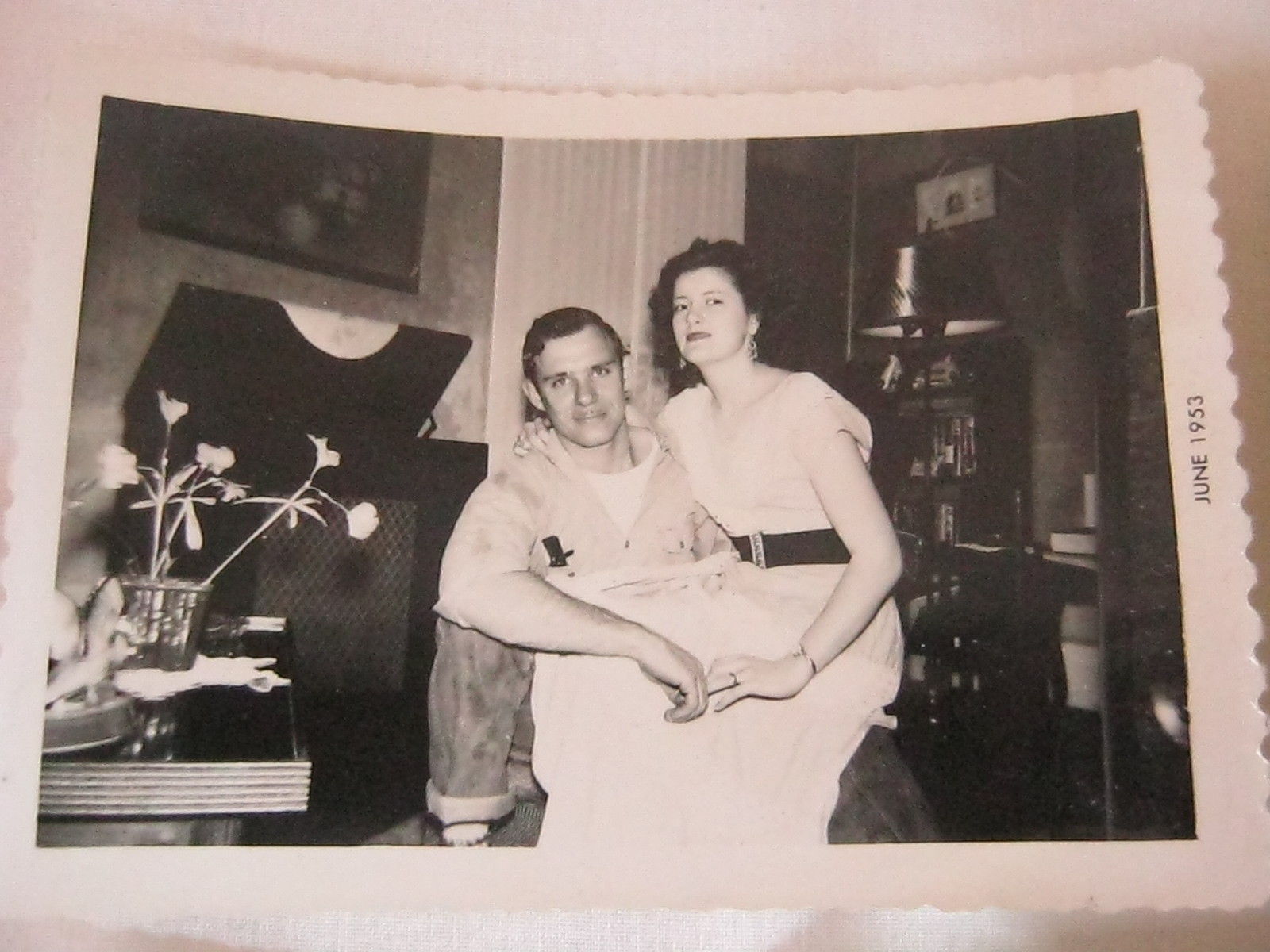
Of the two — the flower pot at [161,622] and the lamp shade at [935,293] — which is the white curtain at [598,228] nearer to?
the lamp shade at [935,293]

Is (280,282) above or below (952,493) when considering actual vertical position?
above

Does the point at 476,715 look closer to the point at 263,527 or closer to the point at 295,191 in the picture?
the point at 263,527

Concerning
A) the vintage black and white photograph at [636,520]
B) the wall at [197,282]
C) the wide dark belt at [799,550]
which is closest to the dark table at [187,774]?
the vintage black and white photograph at [636,520]

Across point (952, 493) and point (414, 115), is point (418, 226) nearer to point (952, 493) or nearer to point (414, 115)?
point (414, 115)

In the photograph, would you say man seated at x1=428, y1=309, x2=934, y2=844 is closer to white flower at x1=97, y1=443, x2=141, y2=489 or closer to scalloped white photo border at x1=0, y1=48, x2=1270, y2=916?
scalloped white photo border at x1=0, y1=48, x2=1270, y2=916

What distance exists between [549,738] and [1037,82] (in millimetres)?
576

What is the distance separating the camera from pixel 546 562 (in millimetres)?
620

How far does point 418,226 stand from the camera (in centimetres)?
64

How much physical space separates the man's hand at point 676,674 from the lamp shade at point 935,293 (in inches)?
10.0

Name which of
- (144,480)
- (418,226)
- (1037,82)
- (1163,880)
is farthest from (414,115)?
(1163,880)

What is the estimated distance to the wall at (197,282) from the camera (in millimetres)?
607

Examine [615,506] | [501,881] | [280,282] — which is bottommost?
[501,881]

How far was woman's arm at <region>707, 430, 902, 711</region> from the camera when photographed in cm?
60

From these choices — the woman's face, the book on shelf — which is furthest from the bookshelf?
the woman's face
